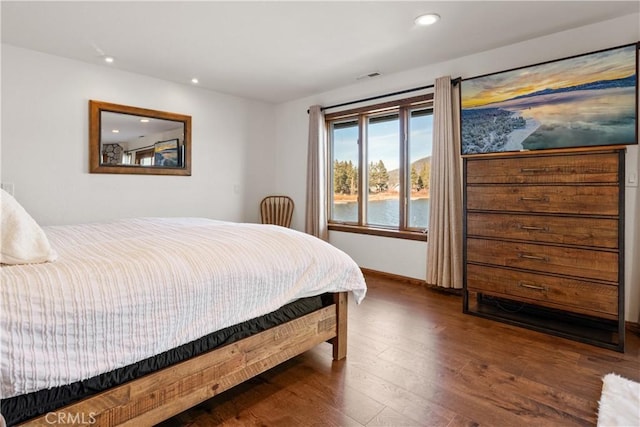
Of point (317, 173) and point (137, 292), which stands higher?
point (317, 173)

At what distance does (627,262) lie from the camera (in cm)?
268

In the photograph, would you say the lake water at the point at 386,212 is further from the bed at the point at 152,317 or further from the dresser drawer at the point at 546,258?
the bed at the point at 152,317

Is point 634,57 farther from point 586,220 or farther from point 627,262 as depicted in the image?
point 627,262

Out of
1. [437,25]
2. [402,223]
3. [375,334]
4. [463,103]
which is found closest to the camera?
[375,334]

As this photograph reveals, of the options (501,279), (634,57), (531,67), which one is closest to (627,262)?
(501,279)

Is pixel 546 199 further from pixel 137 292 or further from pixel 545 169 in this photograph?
pixel 137 292

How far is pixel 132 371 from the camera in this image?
4.41 ft

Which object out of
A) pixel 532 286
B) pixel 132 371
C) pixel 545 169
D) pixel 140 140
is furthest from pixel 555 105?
pixel 140 140

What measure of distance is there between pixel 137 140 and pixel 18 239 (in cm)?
300

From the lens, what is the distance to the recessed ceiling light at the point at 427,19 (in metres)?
2.59

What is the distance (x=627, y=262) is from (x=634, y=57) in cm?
151

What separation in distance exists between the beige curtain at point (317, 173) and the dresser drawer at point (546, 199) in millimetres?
2139

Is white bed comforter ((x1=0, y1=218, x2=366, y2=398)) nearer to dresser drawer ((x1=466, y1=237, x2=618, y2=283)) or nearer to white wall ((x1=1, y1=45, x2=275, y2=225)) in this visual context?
dresser drawer ((x1=466, y1=237, x2=618, y2=283))

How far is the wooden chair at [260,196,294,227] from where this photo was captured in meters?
5.07
